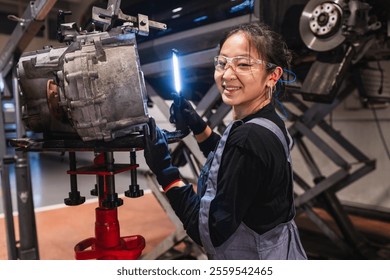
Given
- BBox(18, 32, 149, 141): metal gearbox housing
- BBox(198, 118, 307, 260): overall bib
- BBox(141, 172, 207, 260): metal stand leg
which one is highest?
BBox(18, 32, 149, 141): metal gearbox housing

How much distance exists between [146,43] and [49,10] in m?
0.37

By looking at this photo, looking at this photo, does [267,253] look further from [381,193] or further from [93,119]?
[381,193]

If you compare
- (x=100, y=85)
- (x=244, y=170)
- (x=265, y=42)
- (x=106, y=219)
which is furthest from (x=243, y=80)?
(x=106, y=219)

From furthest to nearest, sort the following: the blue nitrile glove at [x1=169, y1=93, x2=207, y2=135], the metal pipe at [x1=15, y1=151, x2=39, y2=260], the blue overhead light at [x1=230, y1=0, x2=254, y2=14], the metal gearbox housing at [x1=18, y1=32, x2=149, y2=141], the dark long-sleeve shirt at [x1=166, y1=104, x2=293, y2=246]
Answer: the metal pipe at [x1=15, y1=151, x2=39, y2=260] < the blue overhead light at [x1=230, y1=0, x2=254, y2=14] < the blue nitrile glove at [x1=169, y1=93, x2=207, y2=135] < the dark long-sleeve shirt at [x1=166, y1=104, x2=293, y2=246] < the metal gearbox housing at [x1=18, y1=32, x2=149, y2=141]

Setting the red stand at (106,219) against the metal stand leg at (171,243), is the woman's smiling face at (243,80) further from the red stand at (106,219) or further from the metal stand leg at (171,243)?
the metal stand leg at (171,243)

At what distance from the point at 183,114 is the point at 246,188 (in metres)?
0.33

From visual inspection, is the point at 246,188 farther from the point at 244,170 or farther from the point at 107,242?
the point at 107,242

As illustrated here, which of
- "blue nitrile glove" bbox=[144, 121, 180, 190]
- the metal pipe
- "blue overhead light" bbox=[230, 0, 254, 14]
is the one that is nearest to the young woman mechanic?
"blue nitrile glove" bbox=[144, 121, 180, 190]

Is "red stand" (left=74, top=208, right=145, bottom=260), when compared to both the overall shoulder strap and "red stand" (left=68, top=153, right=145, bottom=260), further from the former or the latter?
the overall shoulder strap

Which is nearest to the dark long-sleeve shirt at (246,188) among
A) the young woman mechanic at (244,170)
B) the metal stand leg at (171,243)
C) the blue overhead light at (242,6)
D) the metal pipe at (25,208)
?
the young woman mechanic at (244,170)

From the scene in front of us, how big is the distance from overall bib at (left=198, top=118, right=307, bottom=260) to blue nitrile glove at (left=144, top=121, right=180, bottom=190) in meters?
0.09

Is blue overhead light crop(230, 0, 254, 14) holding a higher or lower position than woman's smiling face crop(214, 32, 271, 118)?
higher

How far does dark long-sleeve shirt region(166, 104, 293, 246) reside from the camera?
0.71 metres
